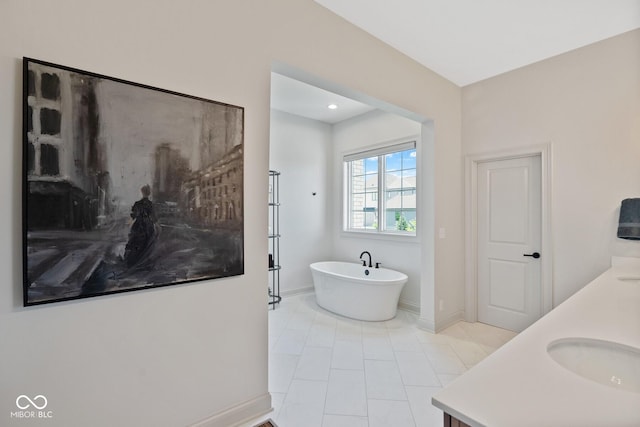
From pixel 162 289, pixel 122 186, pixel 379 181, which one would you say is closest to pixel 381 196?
pixel 379 181

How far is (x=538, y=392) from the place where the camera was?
28.1 inches

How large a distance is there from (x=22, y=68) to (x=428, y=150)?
10.5 feet

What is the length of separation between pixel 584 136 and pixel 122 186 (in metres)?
3.69

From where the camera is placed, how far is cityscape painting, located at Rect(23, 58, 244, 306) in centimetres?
121

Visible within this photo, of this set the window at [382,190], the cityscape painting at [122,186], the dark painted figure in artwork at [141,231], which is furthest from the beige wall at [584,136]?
the dark painted figure in artwork at [141,231]

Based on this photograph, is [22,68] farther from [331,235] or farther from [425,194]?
[331,235]

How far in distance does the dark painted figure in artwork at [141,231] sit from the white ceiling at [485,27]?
1.86 meters

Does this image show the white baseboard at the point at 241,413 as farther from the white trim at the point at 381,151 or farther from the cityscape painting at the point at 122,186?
the white trim at the point at 381,151

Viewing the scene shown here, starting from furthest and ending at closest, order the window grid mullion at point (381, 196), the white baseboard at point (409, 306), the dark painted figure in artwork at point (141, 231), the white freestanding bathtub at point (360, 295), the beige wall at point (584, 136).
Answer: the window grid mullion at point (381, 196) → the white baseboard at point (409, 306) → the white freestanding bathtub at point (360, 295) → the beige wall at point (584, 136) → the dark painted figure in artwork at point (141, 231)

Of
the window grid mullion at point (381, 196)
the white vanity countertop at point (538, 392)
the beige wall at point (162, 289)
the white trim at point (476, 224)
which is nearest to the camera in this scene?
the white vanity countertop at point (538, 392)

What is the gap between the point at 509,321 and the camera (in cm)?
330

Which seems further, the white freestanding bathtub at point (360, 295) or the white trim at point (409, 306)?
the white trim at point (409, 306)

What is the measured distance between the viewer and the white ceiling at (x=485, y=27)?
2199 mm

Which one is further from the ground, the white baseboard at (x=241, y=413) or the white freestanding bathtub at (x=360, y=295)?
the white freestanding bathtub at (x=360, y=295)
